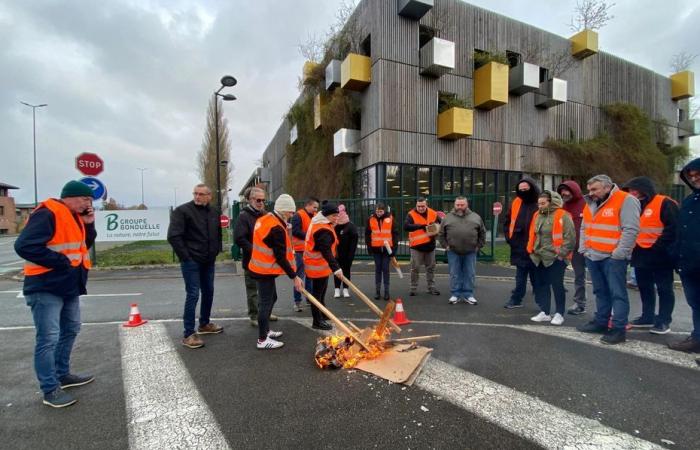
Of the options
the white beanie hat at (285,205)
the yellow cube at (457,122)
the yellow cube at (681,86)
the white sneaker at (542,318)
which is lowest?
the white sneaker at (542,318)

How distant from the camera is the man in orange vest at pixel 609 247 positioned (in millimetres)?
4082

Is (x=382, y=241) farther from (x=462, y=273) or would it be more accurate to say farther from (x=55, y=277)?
(x=55, y=277)

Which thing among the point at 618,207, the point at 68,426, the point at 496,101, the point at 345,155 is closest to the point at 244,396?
the point at 68,426

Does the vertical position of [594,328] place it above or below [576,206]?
below

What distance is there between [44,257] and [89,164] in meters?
9.18

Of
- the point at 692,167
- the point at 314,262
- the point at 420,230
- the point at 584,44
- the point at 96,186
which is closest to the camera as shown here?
the point at 692,167

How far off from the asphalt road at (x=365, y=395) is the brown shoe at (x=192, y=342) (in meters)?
0.09

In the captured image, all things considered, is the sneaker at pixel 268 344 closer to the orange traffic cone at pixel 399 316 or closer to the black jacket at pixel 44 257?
the orange traffic cone at pixel 399 316

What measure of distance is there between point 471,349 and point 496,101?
1660cm

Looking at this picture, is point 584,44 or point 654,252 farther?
point 584,44

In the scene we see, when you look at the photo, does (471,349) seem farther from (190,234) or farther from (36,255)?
(36,255)

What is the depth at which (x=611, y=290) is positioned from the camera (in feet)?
14.0

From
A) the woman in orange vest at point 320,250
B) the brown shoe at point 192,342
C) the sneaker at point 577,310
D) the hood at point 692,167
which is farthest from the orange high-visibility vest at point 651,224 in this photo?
the brown shoe at point 192,342

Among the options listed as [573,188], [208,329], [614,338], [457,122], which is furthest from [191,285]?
[457,122]
